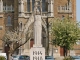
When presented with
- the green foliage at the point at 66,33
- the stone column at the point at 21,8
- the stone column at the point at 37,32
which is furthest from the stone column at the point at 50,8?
the stone column at the point at 37,32

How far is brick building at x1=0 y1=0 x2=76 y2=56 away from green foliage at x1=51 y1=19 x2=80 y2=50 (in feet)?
32.1

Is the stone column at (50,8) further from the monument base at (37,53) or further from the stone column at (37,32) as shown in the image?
the monument base at (37,53)

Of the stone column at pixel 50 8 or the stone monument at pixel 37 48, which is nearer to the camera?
the stone monument at pixel 37 48

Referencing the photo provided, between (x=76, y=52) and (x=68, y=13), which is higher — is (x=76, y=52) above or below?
below

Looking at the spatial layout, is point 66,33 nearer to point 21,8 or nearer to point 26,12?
point 26,12

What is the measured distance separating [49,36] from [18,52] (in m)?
6.53

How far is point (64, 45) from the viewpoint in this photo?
192 feet

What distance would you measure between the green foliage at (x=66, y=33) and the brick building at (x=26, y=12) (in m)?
9.77

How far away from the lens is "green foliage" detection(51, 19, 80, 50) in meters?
58.6

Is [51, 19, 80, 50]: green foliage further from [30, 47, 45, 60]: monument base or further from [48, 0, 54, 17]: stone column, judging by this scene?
[30, 47, 45, 60]: monument base

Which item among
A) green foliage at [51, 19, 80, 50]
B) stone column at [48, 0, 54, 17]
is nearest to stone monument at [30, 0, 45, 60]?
green foliage at [51, 19, 80, 50]

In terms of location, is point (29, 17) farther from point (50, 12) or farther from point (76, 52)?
point (76, 52)

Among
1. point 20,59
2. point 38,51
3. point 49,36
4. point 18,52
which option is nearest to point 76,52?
point 49,36

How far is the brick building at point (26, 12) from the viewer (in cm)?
7062
